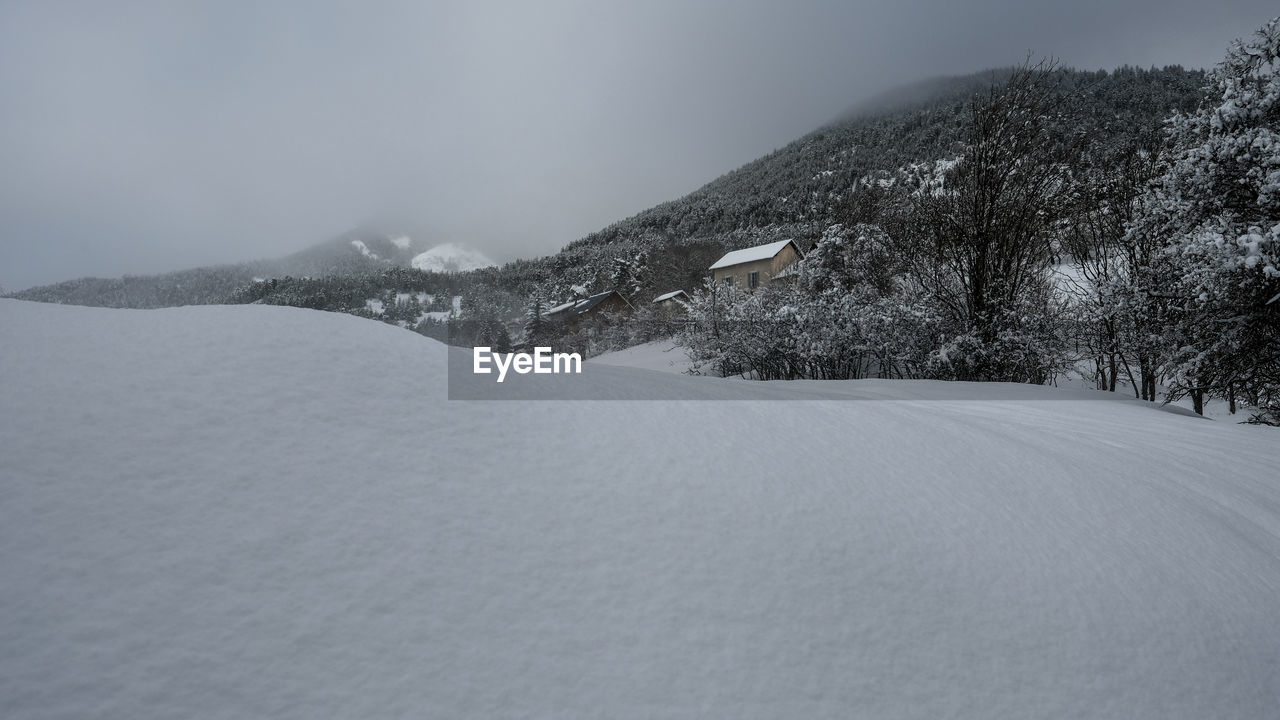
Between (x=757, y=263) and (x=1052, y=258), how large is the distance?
102 ft

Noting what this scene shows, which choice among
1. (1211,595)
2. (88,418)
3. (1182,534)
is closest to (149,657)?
(88,418)

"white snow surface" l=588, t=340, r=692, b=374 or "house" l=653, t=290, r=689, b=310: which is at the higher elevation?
"house" l=653, t=290, r=689, b=310

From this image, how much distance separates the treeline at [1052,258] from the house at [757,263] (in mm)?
27535

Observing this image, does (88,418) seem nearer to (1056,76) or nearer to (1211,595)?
(1211,595)

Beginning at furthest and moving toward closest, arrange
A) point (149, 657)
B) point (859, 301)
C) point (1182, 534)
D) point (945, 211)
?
point (859, 301), point (945, 211), point (1182, 534), point (149, 657)

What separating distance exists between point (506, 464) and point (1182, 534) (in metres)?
2.45

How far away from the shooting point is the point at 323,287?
154ft

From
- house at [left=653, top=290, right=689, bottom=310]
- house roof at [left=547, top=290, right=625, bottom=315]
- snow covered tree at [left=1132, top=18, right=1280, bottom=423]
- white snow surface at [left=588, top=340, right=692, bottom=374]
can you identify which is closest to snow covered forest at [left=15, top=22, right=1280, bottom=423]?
snow covered tree at [left=1132, top=18, right=1280, bottom=423]

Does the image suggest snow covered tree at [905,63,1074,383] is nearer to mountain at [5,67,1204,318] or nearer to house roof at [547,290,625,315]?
mountain at [5,67,1204,318]

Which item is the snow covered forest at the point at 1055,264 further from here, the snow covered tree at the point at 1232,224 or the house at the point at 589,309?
the house at the point at 589,309
